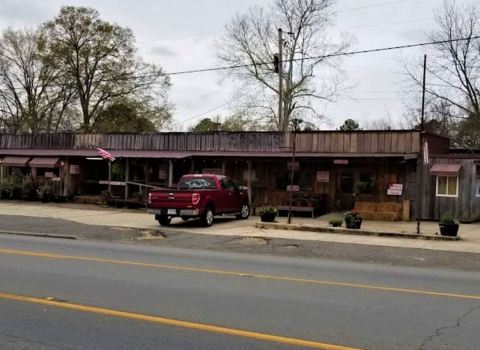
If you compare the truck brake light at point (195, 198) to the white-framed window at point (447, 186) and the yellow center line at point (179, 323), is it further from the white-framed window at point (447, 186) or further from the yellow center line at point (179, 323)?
the yellow center line at point (179, 323)

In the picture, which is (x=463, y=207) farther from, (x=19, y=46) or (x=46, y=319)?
(x=19, y=46)

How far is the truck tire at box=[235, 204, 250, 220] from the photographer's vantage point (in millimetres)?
24283

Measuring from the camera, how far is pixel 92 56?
5231 cm

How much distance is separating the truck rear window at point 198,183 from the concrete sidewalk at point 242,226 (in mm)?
1386

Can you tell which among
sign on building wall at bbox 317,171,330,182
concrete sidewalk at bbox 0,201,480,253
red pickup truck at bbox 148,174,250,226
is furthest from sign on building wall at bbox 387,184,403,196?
red pickup truck at bbox 148,174,250,226

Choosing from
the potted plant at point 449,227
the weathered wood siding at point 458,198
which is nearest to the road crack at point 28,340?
the potted plant at point 449,227

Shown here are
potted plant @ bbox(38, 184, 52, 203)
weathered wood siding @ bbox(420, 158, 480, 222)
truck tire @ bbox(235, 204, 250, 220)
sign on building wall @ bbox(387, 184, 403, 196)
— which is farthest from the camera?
potted plant @ bbox(38, 184, 52, 203)

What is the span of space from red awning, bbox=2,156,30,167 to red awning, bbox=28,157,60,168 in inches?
17.5

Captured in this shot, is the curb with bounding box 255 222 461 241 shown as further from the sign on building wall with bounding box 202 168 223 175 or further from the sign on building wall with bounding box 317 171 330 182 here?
the sign on building wall with bounding box 202 168 223 175

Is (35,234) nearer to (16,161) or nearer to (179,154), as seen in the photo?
(179,154)

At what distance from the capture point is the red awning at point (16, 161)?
32.9m

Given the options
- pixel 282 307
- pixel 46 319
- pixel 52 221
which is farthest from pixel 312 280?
pixel 52 221

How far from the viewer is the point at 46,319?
21.8 ft

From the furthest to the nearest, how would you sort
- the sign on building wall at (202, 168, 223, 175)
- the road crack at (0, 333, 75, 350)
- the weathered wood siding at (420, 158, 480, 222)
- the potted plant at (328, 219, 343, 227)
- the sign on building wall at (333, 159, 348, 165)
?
the sign on building wall at (202, 168, 223, 175)
the sign on building wall at (333, 159, 348, 165)
the weathered wood siding at (420, 158, 480, 222)
the potted plant at (328, 219, 343, 227)
the road crack at (0, 333, 75, 350)
